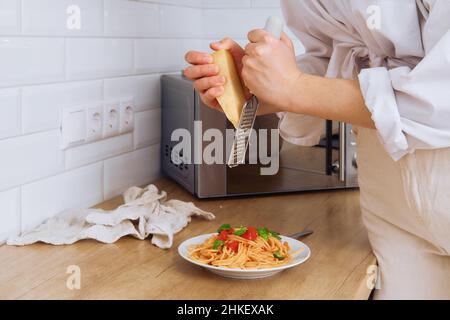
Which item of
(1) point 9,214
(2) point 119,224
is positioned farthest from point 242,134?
(1) point 9,214

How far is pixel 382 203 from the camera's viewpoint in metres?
1.14

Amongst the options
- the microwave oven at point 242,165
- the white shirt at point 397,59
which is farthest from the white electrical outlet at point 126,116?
the white shirt at point 397,59

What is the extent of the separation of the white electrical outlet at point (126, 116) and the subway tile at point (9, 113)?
1.16ft

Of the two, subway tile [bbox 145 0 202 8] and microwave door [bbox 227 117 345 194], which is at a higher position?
subway tile [bbox 145 0 202 8]

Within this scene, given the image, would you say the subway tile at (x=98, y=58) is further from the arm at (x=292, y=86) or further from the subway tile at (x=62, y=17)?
the arm at (x=292, y=86)

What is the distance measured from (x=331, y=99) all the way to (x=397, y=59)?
0.16m

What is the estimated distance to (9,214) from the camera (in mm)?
1147

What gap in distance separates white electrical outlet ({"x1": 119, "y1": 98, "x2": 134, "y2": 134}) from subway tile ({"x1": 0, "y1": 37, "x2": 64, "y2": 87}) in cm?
24

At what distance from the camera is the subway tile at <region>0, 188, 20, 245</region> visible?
1132 millimetres

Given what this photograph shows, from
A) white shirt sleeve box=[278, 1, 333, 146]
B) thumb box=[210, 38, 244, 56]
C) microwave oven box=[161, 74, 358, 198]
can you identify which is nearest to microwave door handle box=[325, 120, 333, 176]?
microwave oven box=[161, 74, 358, 198]

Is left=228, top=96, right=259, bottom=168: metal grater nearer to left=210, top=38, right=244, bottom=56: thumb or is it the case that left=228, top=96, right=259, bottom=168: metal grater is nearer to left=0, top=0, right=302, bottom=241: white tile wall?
left=210, top=38, right=244, bottom=56: thumb

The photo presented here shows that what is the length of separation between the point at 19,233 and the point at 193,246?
0.33 meters

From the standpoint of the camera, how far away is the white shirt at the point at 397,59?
0.86m
